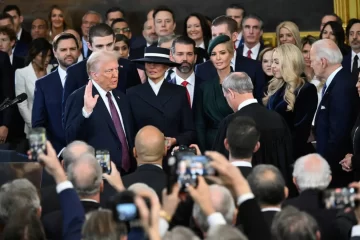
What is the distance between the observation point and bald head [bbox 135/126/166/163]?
24.9ft

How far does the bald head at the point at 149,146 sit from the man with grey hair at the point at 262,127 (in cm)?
81

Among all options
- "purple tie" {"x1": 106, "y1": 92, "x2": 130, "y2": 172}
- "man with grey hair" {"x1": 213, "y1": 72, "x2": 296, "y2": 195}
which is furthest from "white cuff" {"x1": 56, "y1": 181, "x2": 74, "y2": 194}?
"purple tie" {"x1": 106, "y1": 92, "x2": 130, "y2": 172}

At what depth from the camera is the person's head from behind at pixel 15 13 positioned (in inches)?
540

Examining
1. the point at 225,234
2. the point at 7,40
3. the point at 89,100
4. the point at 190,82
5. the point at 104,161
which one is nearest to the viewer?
the point at 225,234

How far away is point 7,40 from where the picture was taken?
1227 centimetres

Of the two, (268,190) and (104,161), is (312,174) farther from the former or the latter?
(104,161)

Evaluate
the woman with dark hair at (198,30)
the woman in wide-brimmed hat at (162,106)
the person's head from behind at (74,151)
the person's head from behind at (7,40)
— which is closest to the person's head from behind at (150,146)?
the person's head from behind at (74,151)

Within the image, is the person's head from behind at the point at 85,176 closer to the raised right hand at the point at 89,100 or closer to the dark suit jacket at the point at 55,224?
the dark suit jacket at the point at 55,224

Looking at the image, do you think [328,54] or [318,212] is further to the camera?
[328,54]

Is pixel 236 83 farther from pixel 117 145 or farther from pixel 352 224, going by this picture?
pixel 352 224

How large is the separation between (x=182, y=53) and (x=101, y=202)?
11.4ft

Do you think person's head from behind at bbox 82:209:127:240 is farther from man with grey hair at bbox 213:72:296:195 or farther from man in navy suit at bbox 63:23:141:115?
man in navy suit at bbox 63:23:141:115

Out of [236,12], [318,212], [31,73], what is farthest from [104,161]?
[236,12]

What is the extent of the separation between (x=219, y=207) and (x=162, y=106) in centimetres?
366
